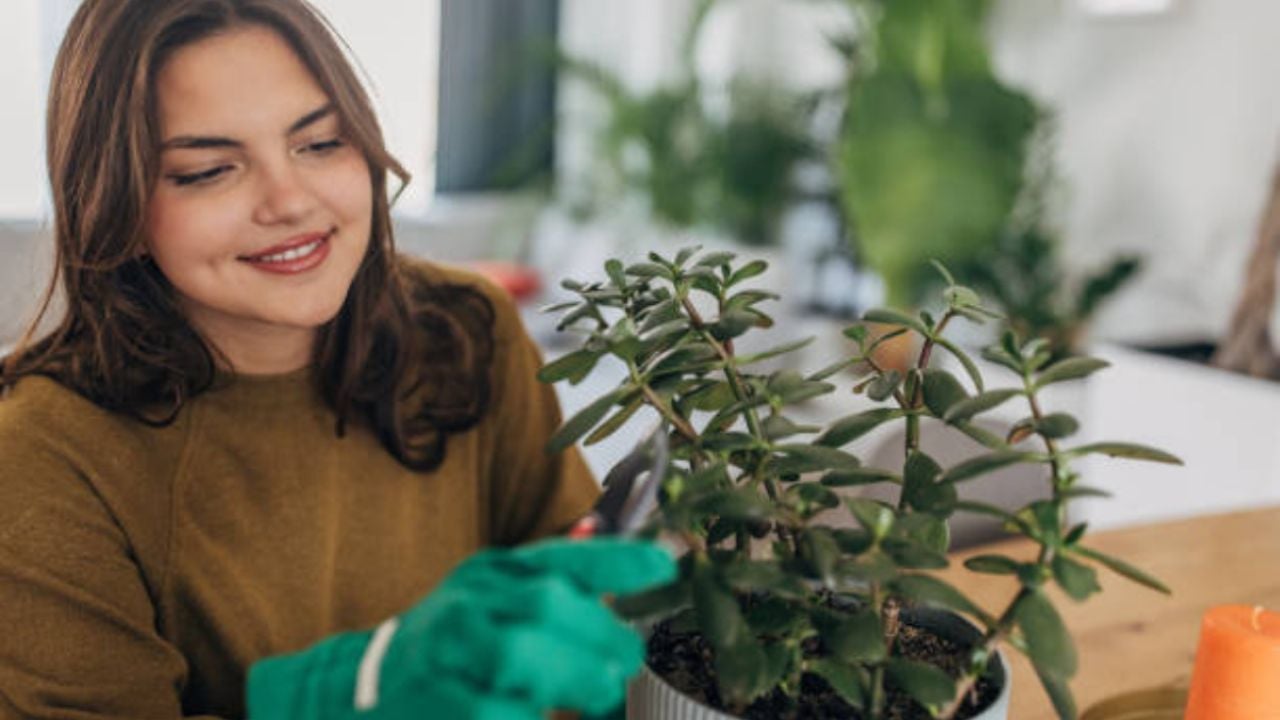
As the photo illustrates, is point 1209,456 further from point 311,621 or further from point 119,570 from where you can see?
point 119,570

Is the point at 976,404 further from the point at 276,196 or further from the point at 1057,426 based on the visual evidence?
the point at 276,196

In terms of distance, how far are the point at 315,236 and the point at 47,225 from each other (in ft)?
0.88

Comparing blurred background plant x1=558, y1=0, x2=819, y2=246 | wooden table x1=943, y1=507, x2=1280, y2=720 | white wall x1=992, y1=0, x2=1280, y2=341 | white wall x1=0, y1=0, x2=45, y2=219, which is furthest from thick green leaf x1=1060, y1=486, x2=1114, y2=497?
white wall x1=0, y1=0, x2=45, y2=219

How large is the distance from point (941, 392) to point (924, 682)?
6.9 inches

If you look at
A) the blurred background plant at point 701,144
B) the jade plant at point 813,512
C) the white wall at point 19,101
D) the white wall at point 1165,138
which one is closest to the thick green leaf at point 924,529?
the jade plant at point 813,512

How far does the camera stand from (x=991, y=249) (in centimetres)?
331

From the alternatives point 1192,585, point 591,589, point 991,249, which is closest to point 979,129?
point 991,249

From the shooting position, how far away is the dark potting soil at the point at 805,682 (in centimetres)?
60

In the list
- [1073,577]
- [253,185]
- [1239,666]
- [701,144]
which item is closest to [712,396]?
[1073,577]

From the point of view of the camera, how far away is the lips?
956 millimetres

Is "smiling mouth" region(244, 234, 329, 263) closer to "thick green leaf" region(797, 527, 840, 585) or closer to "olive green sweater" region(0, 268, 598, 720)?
"olive green sweater" region(0, 268, 598, 720)

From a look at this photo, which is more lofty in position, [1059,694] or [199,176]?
[199,176]

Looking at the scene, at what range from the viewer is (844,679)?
56cm

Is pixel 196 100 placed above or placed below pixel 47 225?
above
